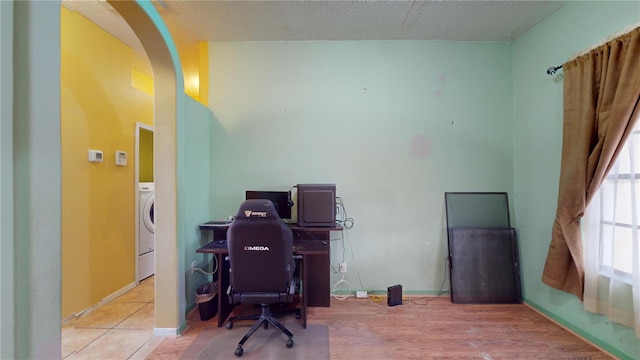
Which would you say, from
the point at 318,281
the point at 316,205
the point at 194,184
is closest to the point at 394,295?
the point at 318,281

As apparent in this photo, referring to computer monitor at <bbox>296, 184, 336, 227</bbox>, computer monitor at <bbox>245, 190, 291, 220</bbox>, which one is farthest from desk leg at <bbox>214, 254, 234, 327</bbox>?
computer monitor at <bbox>296, 184, 336, 227</bbox>

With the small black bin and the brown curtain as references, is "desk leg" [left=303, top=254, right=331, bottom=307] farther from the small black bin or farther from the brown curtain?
the brown curtain

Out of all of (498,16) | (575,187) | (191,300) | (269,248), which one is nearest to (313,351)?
(269,248)

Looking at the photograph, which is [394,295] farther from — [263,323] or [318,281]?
[263,323]

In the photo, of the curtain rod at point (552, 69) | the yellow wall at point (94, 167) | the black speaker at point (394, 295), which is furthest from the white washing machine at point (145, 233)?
the curtain rod at point (552, 69)

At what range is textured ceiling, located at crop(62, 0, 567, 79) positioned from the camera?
2189 millimetres

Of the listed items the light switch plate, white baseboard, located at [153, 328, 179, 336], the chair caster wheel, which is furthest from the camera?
the light switch plate

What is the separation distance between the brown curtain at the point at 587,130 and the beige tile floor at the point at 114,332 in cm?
360

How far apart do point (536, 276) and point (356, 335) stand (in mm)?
2049

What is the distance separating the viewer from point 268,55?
2791 millimetres

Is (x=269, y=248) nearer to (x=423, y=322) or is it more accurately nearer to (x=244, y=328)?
(x=244, y=328)

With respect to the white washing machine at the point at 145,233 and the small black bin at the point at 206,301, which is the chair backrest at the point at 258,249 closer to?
the small black bin at the point at 206,301

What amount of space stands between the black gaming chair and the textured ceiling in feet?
6.31

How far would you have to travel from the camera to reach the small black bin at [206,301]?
2.21m
